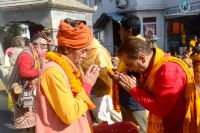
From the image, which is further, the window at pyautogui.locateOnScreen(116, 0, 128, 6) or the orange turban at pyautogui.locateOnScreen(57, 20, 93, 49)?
the window at pyautogui.locateOnScreen(116, 0, 128, 6)

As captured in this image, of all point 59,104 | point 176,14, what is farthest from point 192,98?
point 176,14

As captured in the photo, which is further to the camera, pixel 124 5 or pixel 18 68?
pixel 124 5

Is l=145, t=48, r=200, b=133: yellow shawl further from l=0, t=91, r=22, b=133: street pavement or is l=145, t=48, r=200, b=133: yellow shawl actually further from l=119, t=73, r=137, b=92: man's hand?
l=0, t=91, r=22, b=133: street pavement

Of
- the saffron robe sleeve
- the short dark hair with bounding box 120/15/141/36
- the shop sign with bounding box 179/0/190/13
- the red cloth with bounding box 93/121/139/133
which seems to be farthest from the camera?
the shop sign with bounding box 179/0/190/13

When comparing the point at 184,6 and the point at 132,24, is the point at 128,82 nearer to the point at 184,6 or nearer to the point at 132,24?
the point at 132,24

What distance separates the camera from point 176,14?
22.0 meters

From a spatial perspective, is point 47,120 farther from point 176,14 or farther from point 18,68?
point 176,14

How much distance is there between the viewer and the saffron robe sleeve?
2516 mm

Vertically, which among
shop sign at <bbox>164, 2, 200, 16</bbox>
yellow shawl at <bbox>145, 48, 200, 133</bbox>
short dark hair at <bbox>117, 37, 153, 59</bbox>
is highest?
shop sign at <bbox>164, 2, 200, 16</bbox>

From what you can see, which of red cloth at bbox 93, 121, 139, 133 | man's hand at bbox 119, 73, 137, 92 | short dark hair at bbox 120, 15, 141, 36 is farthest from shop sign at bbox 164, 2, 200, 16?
man's hand at bbox 119, 73, 137, 92

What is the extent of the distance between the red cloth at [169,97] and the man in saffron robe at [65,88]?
42 centimetres

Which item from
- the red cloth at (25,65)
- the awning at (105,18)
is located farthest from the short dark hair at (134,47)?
the awning at (105,18)

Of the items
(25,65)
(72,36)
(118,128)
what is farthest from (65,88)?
(25,65)

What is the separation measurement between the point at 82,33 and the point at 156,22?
21560mm
